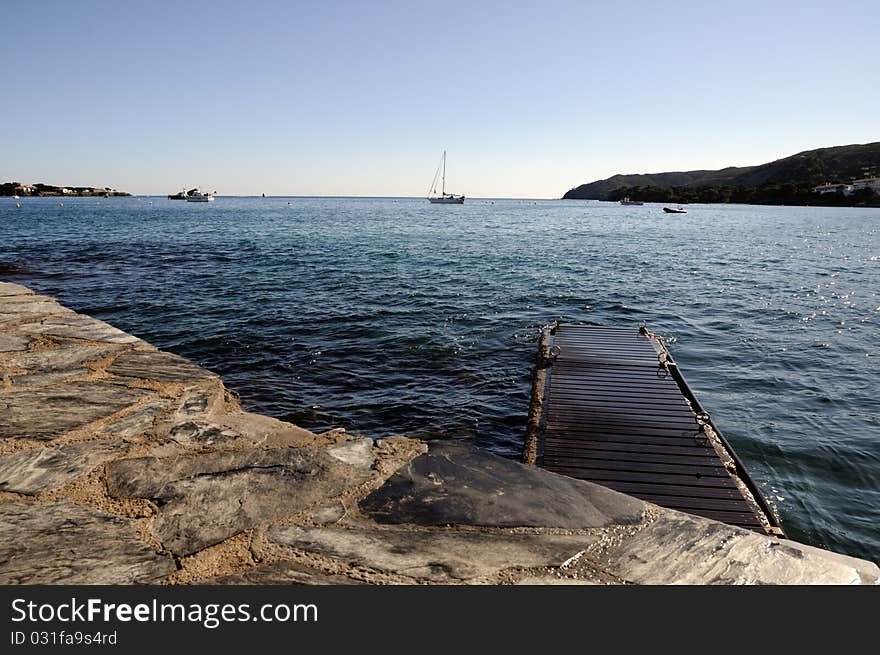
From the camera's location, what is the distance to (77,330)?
19.8 ft

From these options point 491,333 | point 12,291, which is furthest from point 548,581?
point 491,333

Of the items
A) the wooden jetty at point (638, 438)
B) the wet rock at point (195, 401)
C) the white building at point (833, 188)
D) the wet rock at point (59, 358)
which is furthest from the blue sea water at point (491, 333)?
the white building at point (833, 188)

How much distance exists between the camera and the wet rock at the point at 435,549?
2193 millimetres

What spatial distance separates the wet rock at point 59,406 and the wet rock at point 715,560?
3.66m

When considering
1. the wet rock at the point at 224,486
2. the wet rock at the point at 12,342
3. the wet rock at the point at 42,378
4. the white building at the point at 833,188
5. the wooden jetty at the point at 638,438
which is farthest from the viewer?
the white building at the point at 833,188

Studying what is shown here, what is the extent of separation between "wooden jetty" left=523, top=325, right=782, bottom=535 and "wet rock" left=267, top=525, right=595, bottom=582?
347 centimetres

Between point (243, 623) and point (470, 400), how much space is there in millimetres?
7615

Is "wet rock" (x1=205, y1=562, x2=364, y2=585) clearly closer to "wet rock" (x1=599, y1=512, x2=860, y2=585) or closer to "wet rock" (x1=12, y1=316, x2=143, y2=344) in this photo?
"wet rock" (x1=599, y1=512, x2=860, y2=585)

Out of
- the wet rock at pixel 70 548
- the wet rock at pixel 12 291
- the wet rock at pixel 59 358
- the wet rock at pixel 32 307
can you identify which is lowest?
the wet rock at pixel 70 548

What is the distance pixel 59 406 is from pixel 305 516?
2563 millimetres

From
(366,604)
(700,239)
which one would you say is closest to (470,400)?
(366,604)

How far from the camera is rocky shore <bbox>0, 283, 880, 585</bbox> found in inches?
85.0

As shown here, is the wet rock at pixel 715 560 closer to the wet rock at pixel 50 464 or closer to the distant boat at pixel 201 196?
the wet rock at pixel 50 464

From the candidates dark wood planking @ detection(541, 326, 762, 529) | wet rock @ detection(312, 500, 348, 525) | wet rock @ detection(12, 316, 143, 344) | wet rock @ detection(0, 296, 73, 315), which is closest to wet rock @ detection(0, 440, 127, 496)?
wet rock @ detection(312, 500, 348, 525)
